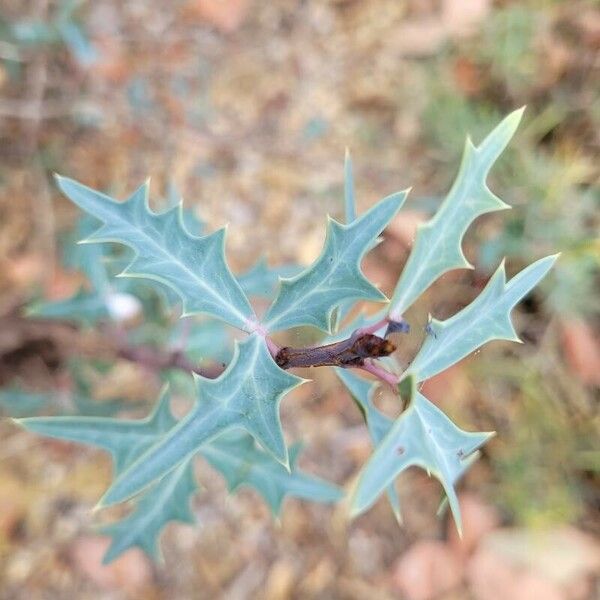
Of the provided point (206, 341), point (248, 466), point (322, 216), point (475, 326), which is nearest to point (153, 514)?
point (248, 466)

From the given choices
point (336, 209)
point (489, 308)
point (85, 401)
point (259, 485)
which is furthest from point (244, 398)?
point (336, 209)

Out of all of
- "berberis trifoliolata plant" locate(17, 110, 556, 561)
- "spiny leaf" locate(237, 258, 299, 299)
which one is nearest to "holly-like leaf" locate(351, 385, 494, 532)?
"berberis trifoliolata plant" locate(17, 110, 556, 561)

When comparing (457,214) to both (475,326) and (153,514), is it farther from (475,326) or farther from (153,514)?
(153,514)

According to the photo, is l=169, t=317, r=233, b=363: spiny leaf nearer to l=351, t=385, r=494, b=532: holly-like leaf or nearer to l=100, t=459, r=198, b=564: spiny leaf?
l=100, t=459, r=198, b=564: spiny leaf

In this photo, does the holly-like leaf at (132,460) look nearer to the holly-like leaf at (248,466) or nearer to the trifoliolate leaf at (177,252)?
the holly-like leaf at (248,466)

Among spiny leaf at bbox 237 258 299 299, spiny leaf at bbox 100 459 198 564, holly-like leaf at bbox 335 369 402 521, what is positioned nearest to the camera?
holly-like leaf at bbox 335 369 402 521

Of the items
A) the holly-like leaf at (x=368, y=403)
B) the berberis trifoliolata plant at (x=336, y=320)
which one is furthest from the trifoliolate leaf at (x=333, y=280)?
the holly-like leaf at (x=368, y=403)
